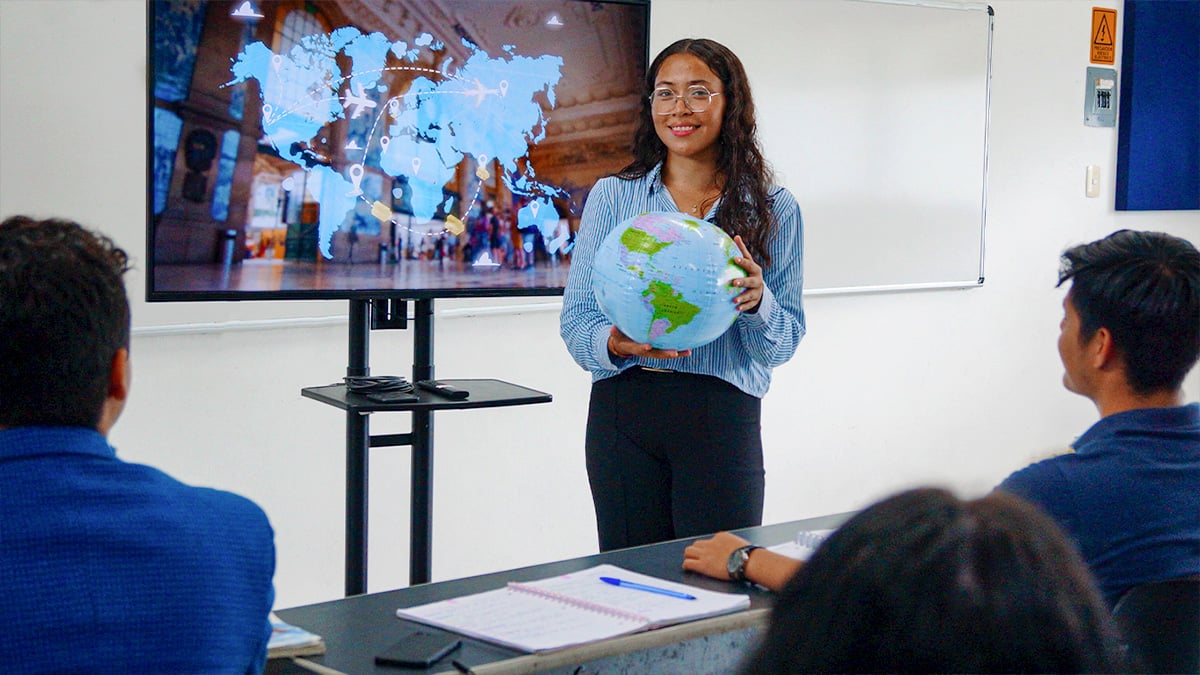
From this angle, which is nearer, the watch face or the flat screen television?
the watch face

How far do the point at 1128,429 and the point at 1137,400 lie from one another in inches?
2.3

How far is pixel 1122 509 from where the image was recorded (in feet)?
4.96

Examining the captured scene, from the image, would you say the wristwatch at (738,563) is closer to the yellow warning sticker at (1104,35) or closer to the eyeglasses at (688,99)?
the eyeglasses at (688,99)

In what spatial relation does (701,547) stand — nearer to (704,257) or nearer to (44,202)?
(704,257)

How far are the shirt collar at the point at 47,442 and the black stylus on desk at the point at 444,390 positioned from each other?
4.18 ft

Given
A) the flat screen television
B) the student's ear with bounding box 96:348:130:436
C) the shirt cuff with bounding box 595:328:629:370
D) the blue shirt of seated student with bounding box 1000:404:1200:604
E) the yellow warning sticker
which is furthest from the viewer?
the yellow warning sticker

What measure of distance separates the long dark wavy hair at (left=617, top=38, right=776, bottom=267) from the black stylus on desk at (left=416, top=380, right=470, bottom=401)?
54cm

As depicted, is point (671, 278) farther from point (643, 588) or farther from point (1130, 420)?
point (1130, 420)

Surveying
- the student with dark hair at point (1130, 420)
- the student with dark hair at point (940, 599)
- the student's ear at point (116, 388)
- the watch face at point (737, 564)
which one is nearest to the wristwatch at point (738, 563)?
the watch face at point (737, 564)

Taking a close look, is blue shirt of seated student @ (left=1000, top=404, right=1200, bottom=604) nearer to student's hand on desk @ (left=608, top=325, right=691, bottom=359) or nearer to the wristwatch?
the wristwatch

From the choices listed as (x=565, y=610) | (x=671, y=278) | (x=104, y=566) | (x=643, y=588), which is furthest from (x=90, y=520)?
(x=671, y=278)

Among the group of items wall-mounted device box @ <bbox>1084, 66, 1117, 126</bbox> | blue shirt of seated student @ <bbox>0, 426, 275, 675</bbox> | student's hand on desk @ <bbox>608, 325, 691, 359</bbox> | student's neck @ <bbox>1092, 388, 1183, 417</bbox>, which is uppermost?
wall-mounted device box @ <bbox>1084, 66, 1117, 126</bbox>

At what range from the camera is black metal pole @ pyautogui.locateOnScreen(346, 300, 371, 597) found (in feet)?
8.03

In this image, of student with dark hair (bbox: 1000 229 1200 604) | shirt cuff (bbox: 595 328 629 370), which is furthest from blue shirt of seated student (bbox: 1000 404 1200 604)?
shirt cuff (bbox: 595 328 629 370)
